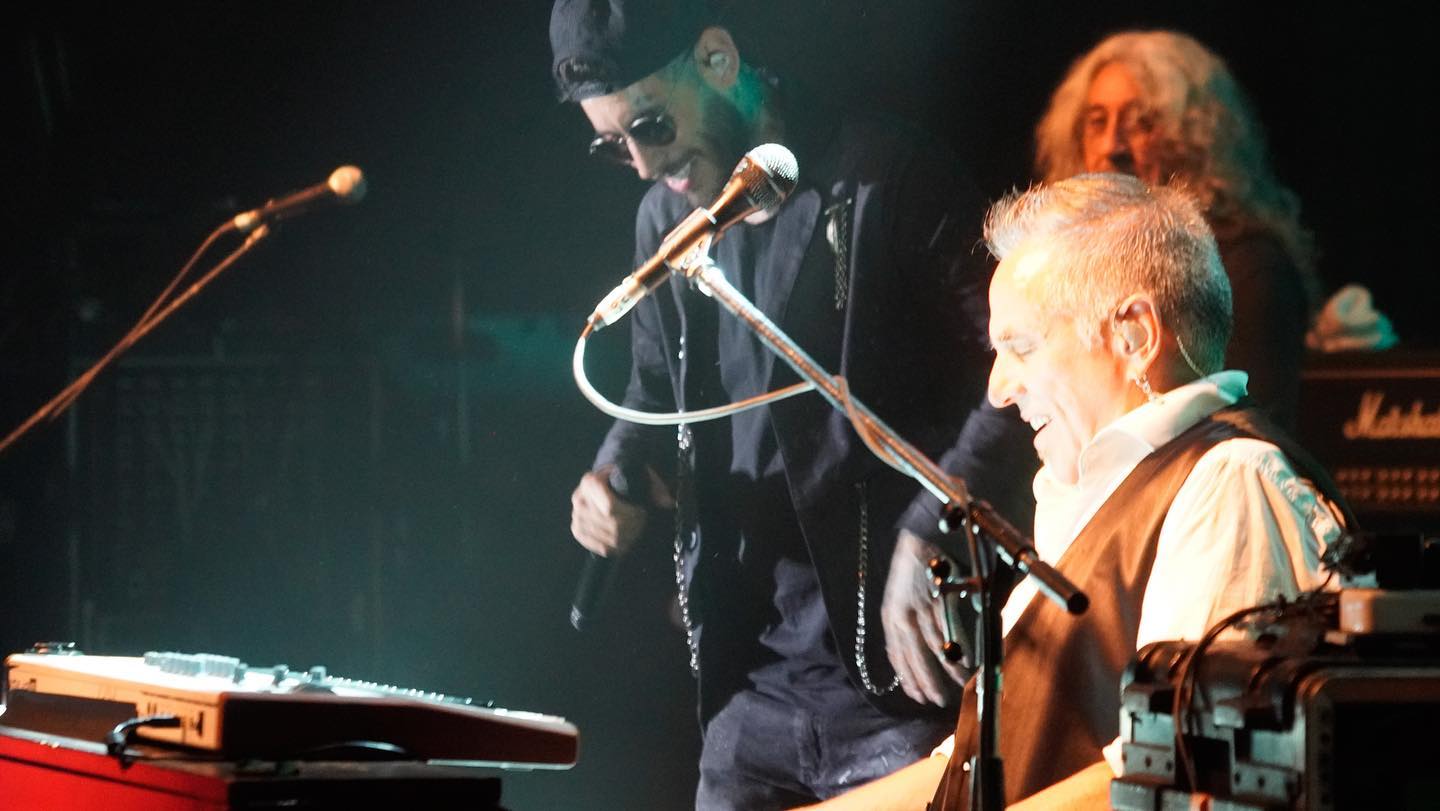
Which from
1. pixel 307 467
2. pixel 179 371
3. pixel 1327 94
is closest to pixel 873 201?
pixel 1327 94

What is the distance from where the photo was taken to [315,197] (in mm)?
3600

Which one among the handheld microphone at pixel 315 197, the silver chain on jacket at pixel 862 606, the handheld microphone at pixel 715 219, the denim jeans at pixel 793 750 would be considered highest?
the handheld microphone at pixel 315 197

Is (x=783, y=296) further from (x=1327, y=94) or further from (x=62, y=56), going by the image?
(x=62, y=56)

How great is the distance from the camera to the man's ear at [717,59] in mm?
3400


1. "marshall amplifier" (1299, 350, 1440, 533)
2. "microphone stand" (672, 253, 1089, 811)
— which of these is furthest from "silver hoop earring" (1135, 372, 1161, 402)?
"marshall amplifier" (1299, 350, 1440, 533)

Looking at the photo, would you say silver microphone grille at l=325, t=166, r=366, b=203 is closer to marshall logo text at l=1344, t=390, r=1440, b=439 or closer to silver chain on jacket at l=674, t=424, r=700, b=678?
silver chain on jacket at l=674, t=424, r=700, b=678

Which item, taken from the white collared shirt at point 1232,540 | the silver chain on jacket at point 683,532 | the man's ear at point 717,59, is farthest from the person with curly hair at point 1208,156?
the white collared shirt at point 1232,540

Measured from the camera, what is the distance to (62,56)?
13.1ft

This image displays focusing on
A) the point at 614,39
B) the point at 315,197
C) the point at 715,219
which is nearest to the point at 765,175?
the point at 715,219

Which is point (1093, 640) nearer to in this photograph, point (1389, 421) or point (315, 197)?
point (1389, 421)

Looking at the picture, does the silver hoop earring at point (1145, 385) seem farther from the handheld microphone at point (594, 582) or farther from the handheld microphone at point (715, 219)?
the handheld microphone at point (594, 582)

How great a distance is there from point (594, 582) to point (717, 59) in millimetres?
1207

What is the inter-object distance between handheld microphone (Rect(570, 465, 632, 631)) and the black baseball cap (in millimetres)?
891

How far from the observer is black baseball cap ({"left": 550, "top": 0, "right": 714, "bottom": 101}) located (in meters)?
3.42
